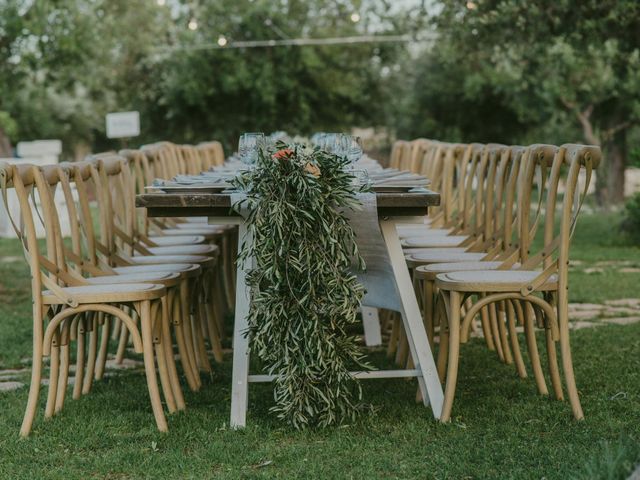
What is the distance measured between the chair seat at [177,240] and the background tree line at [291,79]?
19.7 ft

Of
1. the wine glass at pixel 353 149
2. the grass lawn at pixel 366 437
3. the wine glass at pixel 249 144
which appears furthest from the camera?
the wine glass at pixel 353 149

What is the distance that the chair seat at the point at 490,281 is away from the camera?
4457 millimetres

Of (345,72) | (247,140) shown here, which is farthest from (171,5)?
(247,140)

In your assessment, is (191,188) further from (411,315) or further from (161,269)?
(411,315)

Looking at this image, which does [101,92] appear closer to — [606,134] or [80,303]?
[606,134]

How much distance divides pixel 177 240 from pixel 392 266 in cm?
263

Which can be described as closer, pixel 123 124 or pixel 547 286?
pixel 547 286

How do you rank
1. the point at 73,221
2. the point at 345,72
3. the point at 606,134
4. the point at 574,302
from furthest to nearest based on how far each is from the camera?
the point at 345,72
the point at 606,134
the point at 574,302
the point at 73,221

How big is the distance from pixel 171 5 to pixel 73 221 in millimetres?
27001

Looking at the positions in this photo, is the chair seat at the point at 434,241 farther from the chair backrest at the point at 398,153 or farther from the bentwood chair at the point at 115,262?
the chair backrest at the point at 398,153

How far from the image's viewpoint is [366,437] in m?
4.24

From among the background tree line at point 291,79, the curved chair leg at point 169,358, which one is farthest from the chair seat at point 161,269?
the background tree line at point 291,79

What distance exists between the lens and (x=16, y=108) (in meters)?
33.5

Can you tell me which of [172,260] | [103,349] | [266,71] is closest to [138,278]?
[103,349]
